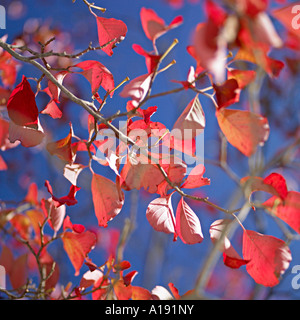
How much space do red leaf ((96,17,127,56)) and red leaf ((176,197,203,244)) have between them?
27cm

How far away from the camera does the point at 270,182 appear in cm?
40

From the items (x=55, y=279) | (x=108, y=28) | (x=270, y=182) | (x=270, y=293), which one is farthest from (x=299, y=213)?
(x=270, y=293)

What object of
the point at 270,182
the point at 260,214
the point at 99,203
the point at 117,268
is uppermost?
the point at 270,182

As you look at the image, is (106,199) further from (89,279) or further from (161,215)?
(89,279)

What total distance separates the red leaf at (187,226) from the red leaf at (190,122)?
125 millimetres

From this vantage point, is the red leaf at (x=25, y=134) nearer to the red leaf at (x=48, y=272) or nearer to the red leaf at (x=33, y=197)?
the red leaf at (x=48, y=272)

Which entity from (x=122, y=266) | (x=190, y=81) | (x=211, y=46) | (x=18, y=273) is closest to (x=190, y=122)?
(x=190, y=81)

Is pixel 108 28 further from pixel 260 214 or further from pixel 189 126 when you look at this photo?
pixel 260 214

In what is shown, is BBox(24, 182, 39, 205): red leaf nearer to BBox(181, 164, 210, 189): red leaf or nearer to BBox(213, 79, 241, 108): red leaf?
BBox(181, 164, 210, 189): red leaf

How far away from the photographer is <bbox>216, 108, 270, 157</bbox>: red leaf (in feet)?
1.20

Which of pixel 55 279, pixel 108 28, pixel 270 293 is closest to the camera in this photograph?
pixel 108 28

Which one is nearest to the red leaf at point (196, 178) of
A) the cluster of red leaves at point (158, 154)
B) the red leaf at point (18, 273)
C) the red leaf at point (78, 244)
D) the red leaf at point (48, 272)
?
the cluster of red leaves at point (158, 154)

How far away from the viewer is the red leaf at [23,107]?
1.46 ft
